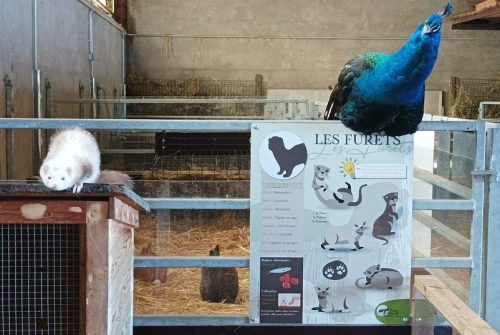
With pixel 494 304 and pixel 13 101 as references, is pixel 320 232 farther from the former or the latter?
pixel 13 101

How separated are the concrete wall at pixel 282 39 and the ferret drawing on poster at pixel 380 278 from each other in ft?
31.6

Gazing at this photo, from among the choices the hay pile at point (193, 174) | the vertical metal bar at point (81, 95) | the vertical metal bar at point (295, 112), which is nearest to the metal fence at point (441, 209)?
the hay pile at point (193, 174)

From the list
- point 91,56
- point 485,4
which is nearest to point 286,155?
point 485,4

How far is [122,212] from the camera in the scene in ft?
6.43

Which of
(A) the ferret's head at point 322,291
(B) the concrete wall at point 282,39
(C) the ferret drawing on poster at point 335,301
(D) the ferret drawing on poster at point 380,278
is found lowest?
(C) the ferret drawing on poster at point 335,301

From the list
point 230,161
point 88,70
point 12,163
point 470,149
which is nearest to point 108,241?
point 470,149

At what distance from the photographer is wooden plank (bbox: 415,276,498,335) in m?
2.01

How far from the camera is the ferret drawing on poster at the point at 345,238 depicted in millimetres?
2666

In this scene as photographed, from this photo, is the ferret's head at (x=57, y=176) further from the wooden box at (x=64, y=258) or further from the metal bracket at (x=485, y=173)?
the metal bracket at (x=485, y=173)

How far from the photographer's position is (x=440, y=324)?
8.68ft

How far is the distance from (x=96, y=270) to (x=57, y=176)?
0.47 metres

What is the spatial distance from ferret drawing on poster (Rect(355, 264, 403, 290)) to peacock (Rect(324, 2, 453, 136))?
1.66 ft

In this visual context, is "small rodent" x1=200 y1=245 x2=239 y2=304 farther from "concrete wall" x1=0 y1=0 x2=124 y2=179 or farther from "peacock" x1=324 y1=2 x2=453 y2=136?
"concrete wall" x1=0 y1=0 x2=124 y2=179

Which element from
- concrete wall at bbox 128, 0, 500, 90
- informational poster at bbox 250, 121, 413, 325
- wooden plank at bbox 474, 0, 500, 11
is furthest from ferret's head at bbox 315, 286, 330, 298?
concrete wall at bbox 128, 0, 500, 90
